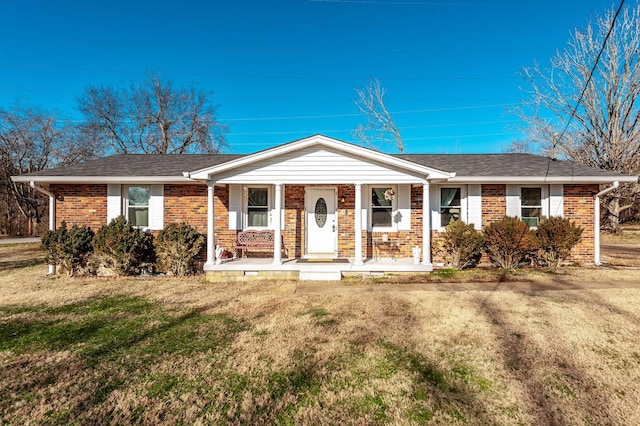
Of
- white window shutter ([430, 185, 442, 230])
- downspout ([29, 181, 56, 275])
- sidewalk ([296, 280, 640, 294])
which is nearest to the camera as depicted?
sidewalk ([296, 280, 640, 294])

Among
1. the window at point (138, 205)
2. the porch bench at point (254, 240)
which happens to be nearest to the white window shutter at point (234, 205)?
the porch bench at point (254, 240)

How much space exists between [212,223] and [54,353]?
4.85 meters

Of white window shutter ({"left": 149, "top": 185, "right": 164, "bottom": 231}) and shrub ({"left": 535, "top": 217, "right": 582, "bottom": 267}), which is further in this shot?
white window shutter ({"left": 149, "top": 185, "right": 164, "bottom": 231})

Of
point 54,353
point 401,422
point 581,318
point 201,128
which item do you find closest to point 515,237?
point 581,318

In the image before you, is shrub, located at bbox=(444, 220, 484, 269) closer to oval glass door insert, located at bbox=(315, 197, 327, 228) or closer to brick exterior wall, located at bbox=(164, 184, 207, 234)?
oval glass door insert, located at bbox=(315, 197, 327, 228)

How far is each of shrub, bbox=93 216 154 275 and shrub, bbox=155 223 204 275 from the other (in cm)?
52

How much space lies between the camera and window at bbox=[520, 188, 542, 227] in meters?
9.75

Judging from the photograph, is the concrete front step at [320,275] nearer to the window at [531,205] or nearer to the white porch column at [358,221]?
the white porch column at [358,221]

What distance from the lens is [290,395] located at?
3217mm

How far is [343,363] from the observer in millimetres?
3863

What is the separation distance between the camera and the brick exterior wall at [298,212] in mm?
9602

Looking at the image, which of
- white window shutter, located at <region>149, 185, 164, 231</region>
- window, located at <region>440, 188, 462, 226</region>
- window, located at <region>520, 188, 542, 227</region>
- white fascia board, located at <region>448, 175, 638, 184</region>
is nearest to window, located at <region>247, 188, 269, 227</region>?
white window shutter, located at <region>149, 185, 164, 231</region>

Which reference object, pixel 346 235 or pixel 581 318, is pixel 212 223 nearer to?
pixel 346 235

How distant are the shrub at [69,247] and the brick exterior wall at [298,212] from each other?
68cm
